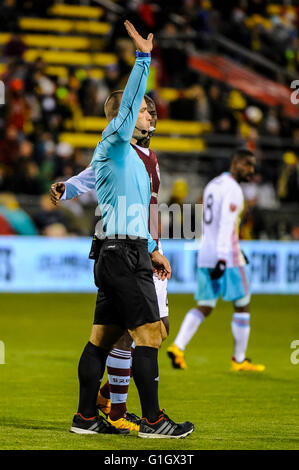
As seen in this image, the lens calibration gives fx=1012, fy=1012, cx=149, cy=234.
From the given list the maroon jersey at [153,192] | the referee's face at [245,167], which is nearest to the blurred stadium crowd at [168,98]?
the referee's face at [245,167]

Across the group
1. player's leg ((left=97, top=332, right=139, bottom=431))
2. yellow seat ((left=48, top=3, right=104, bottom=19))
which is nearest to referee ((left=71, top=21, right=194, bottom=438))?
player's leg ((left=97, top=332, right=139, bottom=431))

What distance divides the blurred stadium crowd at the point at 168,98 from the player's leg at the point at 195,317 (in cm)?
874

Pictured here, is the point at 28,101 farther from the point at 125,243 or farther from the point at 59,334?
the point at 125,243

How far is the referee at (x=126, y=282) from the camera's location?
6340 millimetres

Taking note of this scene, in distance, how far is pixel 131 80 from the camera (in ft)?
19.8

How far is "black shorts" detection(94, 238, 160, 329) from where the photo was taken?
6.33m

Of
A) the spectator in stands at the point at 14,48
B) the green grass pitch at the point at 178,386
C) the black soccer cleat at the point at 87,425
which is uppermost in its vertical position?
the spectator in stands at the point at 14,48

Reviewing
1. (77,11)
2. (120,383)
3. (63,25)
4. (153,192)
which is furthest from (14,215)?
(120,383)

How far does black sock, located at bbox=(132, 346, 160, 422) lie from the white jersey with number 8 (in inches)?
158

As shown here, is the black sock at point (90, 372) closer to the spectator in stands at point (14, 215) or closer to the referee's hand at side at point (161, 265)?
the referee's hand at side at point (161, 265)

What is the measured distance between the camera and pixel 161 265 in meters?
6.71

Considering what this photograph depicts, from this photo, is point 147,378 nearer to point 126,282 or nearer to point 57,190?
point 126,282

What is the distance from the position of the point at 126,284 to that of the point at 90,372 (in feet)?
2.11

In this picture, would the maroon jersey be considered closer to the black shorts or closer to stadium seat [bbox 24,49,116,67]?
the black shorts
